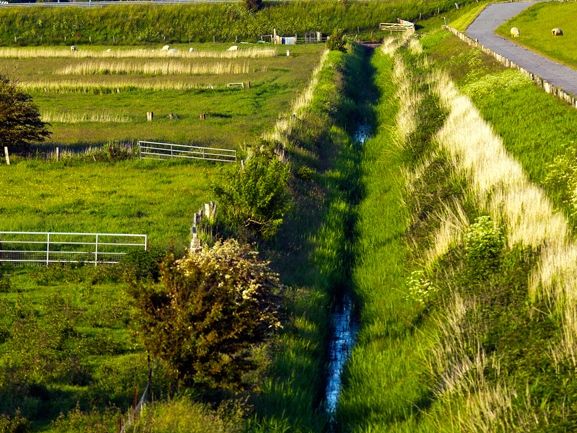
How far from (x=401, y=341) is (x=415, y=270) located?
3486mm

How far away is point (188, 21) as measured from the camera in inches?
3925

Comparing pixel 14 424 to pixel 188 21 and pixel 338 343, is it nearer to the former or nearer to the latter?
pixel 338 343

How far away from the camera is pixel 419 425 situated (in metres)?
13.0

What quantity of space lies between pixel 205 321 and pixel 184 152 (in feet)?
72.6

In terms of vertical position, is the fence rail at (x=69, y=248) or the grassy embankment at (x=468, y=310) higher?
the grassy embankment at (x=468, y=310)

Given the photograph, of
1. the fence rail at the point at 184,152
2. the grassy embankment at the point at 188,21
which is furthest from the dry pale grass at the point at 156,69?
the fence rail at the point at 184,152

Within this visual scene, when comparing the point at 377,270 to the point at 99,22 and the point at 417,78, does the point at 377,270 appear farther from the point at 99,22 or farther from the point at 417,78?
the point at 99,22

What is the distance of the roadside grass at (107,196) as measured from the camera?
2448cm

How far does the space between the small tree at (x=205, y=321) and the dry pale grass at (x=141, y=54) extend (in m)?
63.8

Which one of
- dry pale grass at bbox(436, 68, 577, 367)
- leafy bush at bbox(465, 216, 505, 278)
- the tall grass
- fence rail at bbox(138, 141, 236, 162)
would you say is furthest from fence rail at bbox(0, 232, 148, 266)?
the tall grass

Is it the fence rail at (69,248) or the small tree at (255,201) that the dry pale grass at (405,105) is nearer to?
the small tree at (255,201)

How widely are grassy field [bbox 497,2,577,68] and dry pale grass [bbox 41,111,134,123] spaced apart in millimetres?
21480

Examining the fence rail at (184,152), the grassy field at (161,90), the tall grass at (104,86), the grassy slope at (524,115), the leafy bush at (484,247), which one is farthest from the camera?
the tall grass at (104,86)

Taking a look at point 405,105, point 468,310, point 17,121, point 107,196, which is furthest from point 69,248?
point 405,105
